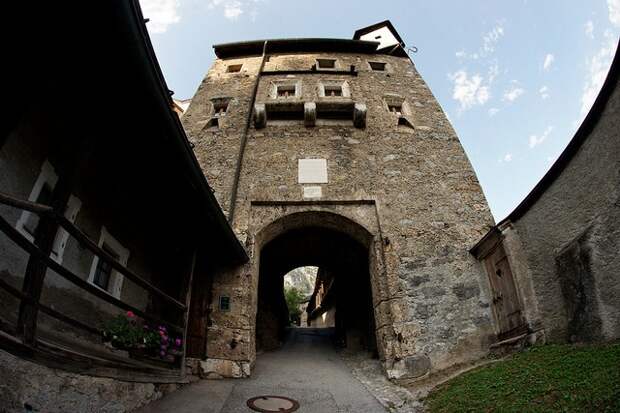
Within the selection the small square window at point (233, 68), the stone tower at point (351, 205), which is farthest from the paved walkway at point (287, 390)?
the small square window at point (233, 68)

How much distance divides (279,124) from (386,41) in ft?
24.6

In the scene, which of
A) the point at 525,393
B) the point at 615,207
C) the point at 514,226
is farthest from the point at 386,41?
the point at 525,393

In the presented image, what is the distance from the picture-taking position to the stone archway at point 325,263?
7.37m

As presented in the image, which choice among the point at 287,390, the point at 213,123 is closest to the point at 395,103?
the point at 213,123

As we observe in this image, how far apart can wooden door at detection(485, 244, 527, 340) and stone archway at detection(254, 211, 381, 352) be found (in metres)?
2.11

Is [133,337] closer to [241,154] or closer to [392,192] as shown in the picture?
[241,154]

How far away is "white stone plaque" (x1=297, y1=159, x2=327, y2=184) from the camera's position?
302 inches

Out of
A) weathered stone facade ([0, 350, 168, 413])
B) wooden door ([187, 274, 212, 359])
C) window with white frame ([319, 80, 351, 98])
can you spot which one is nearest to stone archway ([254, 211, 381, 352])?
wooden door ([187, 274, 212, 359])

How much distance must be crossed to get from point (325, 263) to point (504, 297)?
596cm

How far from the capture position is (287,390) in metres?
4.74

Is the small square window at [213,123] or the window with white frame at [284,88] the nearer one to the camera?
the small square window at [213,123]

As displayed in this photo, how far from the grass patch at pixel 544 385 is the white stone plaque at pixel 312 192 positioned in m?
4.23

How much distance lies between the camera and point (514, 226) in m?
5.50

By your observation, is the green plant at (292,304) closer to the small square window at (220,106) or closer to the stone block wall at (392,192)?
the small square window at (220,106)
